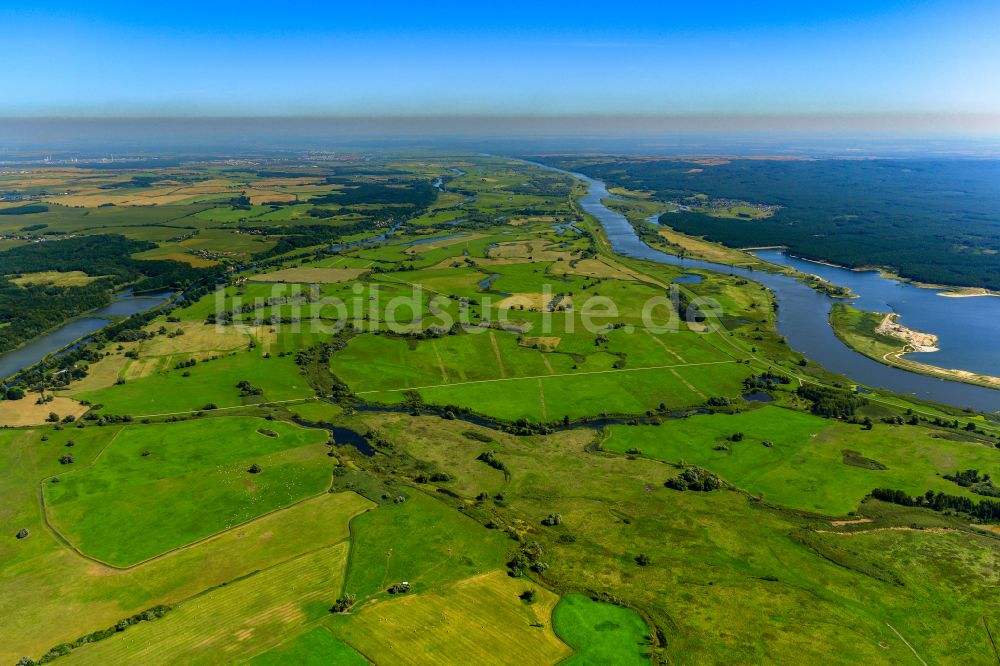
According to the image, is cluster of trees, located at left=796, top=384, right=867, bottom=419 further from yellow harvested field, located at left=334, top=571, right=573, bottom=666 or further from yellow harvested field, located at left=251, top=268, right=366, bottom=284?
yellow harvested field, located at left=251, top=268, right=366, bottom=284

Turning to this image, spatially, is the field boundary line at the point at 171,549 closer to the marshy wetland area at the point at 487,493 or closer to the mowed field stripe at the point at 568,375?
the marshy wetland area at the point at 487,493

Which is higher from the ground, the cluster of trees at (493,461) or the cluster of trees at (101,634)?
the cluster of trees at (493,461)

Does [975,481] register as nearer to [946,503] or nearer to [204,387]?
[946,503]

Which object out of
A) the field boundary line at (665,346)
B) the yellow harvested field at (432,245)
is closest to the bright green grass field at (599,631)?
the field boundary line at (665,346)

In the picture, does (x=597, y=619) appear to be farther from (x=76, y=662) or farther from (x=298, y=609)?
(x=76, y=662)

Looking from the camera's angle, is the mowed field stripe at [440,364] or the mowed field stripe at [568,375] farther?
the mowed field stripe at [440,364]

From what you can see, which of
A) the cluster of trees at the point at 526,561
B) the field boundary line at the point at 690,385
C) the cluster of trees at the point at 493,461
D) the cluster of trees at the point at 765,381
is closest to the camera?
the cluster of trees at the point at 526,561

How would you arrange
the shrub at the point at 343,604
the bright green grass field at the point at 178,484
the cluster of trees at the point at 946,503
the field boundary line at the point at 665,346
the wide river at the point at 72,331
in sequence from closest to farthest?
the shrub at the point at 343,604 → the bright green grass field at the point at 178,484 → the cluster of trees at the point at 946,503 → the wide river at the point at 72,331 → the field boundary line at the point at 665,346
